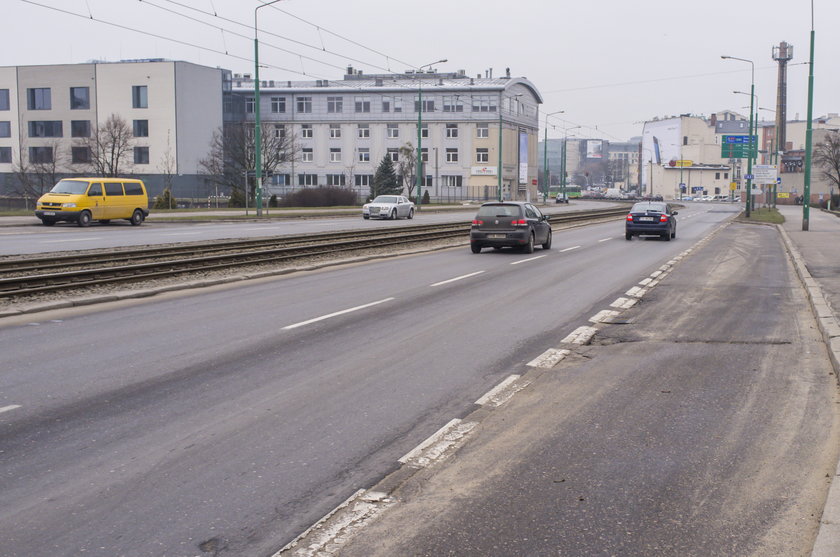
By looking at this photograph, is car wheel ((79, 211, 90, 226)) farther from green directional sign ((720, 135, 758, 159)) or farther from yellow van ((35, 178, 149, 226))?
green directional sign ((720, 135, 758, 159))

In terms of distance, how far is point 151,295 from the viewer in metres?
13.4

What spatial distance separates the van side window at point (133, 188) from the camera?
3444 centimetres

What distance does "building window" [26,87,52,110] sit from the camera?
267 ft

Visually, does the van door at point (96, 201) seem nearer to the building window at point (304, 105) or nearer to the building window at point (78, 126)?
the building window at point (78, 126)

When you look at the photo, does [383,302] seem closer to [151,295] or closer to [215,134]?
[151,295]

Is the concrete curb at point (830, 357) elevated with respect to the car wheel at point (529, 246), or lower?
lower

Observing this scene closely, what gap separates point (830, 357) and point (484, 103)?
9047 cm

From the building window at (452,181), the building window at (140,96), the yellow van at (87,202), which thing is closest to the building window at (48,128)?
the building window at (140,96)

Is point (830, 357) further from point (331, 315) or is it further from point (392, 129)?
point (392, 129)

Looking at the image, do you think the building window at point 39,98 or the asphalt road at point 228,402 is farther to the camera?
the building window at point 39,98

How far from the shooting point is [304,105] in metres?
99.1

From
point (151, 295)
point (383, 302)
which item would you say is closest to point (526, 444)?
point (383, 302)

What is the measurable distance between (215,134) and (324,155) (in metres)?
19.1

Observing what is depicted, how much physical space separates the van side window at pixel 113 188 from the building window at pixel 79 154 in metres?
47.2
